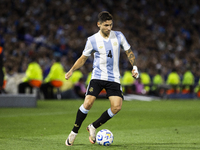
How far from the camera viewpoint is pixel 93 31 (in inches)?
1008

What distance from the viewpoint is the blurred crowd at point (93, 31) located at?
74.7 ft

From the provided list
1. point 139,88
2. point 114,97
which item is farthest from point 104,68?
point 139,88

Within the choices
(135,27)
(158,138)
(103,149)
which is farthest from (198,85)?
(103,149)

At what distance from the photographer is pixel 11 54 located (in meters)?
21.9

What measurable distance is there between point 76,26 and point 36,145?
67.5 feet

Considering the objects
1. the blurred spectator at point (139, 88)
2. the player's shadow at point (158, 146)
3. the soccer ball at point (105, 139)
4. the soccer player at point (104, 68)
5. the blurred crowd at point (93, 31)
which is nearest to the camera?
the player's shadow at point (158, 146)

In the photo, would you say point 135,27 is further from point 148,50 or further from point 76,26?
point 76,26

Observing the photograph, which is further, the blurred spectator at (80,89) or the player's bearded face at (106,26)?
the blurred spectator at (80,89)

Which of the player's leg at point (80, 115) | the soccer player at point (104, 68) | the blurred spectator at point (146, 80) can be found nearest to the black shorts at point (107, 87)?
the soccer player at point (104, 68)

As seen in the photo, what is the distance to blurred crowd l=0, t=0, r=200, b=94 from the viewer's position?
2277 cm

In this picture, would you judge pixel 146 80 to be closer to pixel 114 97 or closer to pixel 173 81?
pixel 173 81

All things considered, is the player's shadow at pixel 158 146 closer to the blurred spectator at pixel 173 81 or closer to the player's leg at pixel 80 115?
Result: the player's leg at pixel 80 115

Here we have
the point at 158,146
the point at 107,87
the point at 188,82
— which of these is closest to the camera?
the point at 158,146

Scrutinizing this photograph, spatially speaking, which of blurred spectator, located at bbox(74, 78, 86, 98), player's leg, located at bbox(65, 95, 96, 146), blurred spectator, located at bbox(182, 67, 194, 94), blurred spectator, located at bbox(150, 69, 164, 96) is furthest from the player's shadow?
blurred spectator, located at bbox(182, 67, 194, 94)
